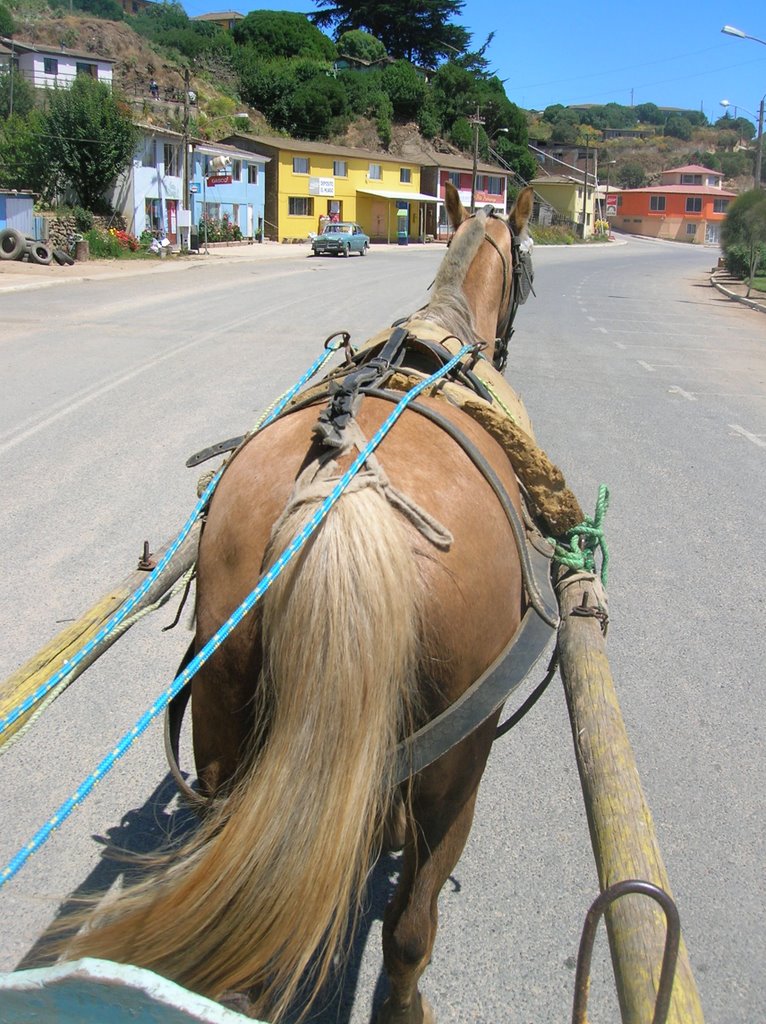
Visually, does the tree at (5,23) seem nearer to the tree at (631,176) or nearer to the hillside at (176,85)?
the hillside at (176,85)

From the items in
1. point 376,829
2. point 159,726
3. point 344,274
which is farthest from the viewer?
point 344,274

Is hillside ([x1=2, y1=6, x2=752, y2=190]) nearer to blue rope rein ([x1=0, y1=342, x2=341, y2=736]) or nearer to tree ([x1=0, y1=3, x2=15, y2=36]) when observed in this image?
tree ([x1=0, y1=3, x2=15, y2=36])

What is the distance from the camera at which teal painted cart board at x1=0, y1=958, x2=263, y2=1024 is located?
4.43 ft

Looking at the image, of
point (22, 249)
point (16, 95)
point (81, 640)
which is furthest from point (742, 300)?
point (16, 95)

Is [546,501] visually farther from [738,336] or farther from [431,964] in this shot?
[738,336]

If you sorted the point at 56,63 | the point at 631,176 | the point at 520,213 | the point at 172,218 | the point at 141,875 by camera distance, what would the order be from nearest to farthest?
the point at 141,875
the point at 520,213
the point at 172,218
the point at 56,63
the point at 631,176

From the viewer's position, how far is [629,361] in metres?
14.5

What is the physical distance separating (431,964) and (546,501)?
1.44 meters

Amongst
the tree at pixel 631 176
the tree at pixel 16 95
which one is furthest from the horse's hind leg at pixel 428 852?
the tree at pixel 631 176

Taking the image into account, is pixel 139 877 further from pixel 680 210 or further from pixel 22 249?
pixel 680 210

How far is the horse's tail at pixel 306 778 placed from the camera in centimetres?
181

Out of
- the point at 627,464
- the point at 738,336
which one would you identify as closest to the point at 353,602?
the point at 627,464

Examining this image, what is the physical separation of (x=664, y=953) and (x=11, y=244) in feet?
110

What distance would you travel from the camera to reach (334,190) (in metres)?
63.9
